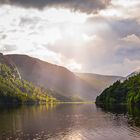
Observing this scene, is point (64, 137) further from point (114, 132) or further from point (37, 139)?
point (114, 132)

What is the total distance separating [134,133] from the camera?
89.1 meters

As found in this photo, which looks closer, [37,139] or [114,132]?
[37,139]

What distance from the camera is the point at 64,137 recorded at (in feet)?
285

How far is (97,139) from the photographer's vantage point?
81.8m

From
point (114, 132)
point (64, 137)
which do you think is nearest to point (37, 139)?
point (64, 137)

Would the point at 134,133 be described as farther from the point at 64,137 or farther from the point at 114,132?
the point at 64,137

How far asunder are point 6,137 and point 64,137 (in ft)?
52.6

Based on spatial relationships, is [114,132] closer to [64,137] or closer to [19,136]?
[64,137]

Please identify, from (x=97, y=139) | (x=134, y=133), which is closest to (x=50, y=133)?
(x=97, y=139)

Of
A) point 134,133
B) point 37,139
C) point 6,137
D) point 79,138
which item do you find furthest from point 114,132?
point 6,137

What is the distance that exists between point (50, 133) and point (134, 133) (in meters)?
24.2

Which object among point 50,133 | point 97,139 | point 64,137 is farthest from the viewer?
point 50,133

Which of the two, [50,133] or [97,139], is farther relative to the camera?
[50,133]

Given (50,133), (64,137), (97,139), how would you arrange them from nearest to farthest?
1. (97,139)
2. (64,137)
3. (50,133)
